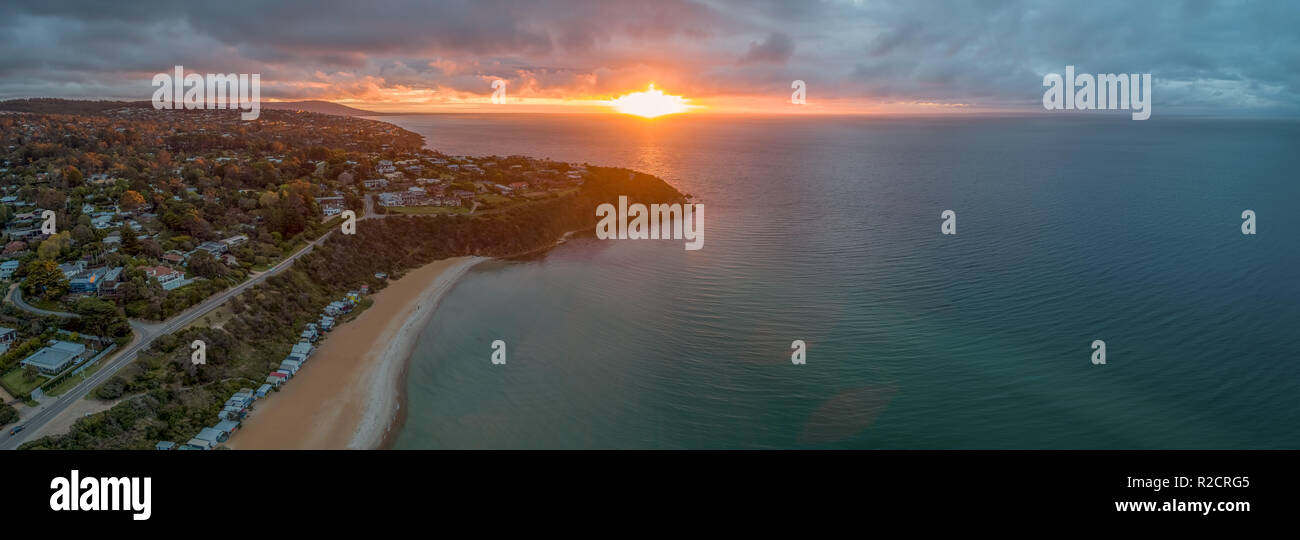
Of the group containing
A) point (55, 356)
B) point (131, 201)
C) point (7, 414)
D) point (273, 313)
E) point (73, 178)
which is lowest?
point (7, 414)

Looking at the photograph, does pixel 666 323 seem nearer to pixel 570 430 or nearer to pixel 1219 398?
pixel 570 430

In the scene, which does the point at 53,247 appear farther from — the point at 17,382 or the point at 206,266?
the point at 17,382

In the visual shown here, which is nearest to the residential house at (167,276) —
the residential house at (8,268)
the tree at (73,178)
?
the residential house at (8,268)

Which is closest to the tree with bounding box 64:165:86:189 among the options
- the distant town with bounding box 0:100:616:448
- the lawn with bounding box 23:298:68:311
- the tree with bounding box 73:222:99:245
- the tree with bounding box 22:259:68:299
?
the distant town with bounding box 0:100:616:448

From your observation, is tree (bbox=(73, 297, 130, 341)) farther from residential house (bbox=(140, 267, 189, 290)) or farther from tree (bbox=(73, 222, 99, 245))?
tree (bbox=(73, 222, 99, 245))

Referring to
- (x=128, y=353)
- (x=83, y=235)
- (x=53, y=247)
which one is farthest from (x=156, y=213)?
(x=128, y=353)

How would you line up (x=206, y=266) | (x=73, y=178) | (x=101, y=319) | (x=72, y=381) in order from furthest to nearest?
(x=73, y=178) < (x=206, y=266) < (x=101, y=319) < (x=72, y=381)

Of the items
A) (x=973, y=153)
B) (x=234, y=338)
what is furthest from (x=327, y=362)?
(x=973, y=153)
